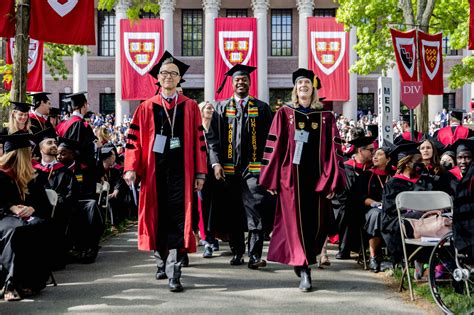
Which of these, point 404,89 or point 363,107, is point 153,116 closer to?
point 404,89

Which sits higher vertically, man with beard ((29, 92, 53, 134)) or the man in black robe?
man with beard ((29, 92, 53, 134))

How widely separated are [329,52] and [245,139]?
2198cm

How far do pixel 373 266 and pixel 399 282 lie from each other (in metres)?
0.73

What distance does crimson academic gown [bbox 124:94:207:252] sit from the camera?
7.17 meters

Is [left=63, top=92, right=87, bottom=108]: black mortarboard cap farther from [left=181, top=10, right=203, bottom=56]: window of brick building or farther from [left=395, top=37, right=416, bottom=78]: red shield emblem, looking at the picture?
[left=181, top=10, right=203, bottom=56]: window of brick building

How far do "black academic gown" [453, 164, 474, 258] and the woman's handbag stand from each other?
128 cm

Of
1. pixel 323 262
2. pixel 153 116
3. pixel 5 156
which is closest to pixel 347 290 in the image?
pixel 323 262

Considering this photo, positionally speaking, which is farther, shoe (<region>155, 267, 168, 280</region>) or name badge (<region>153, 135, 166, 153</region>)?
shoe (<region>155, 267, 168, 280</region>)

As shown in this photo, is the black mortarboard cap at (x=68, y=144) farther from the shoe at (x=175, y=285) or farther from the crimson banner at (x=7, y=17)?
the shoe at (x=175, y=285)

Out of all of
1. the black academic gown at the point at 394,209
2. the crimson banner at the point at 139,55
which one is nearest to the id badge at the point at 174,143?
the black academic gown at the point at 394,209

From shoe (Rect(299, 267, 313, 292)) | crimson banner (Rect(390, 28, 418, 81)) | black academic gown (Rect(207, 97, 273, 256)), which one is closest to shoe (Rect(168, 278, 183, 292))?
shoe (Rect(299, 267, 313, 292))

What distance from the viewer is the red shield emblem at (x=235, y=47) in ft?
99.9

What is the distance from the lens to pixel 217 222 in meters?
9.12

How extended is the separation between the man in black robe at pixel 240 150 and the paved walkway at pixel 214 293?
0.62 m
